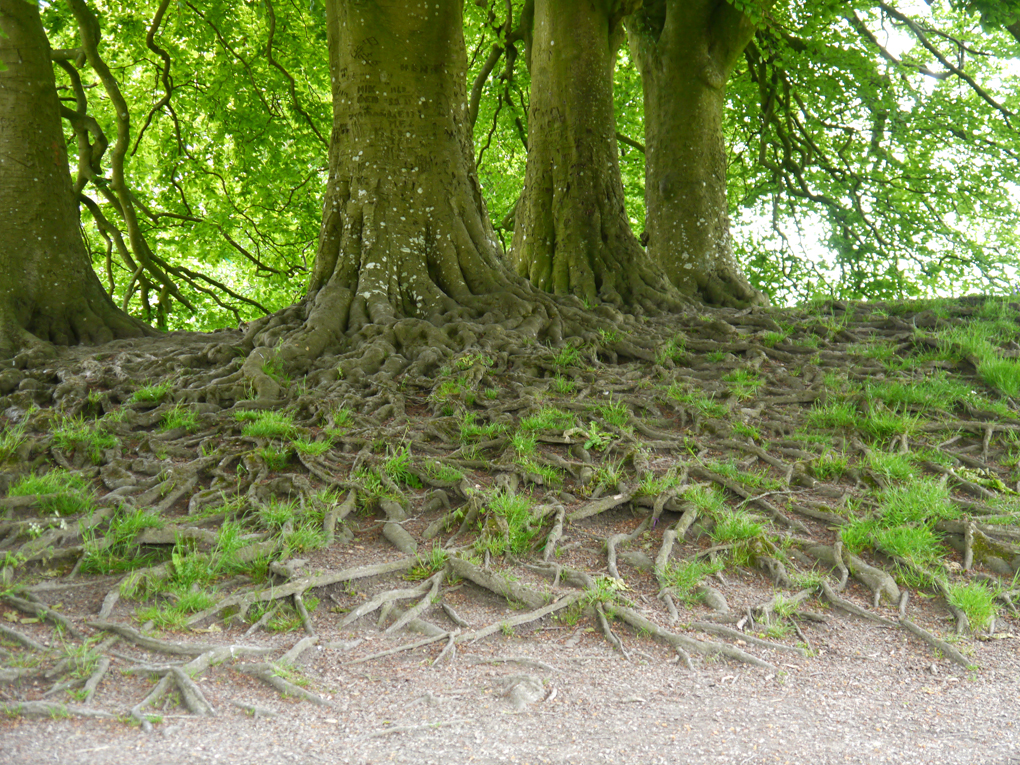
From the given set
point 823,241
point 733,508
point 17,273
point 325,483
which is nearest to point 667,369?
point 733,508

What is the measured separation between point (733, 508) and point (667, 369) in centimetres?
250

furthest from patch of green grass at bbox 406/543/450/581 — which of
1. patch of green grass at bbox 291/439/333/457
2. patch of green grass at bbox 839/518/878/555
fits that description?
patch of green grass at bbox 839/518/878/555

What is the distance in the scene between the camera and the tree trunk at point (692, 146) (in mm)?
10781

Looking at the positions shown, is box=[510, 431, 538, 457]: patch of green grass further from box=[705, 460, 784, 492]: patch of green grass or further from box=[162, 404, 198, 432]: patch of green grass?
box=[162, 404, 198, 432]: patch of green grass

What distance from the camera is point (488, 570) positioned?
4480 mm

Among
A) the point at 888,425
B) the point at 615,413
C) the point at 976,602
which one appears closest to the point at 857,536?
the point at 976,602

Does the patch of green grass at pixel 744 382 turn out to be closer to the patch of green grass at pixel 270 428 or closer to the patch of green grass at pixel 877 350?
the patch of green grass at pixel 877 350

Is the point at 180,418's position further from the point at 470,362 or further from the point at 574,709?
the point at 574,709

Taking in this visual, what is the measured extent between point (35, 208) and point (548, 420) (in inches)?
257

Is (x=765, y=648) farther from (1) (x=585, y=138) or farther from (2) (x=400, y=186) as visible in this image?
(1) (x=585, y=138)

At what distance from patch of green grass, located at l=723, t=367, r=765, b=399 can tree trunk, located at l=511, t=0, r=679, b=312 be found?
2377mm

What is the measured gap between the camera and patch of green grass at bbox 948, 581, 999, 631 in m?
4.23

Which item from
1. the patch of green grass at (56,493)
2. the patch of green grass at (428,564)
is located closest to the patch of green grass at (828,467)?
the patch of green grass at (428,564)

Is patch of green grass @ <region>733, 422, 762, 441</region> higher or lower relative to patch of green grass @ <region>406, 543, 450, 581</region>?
higher
